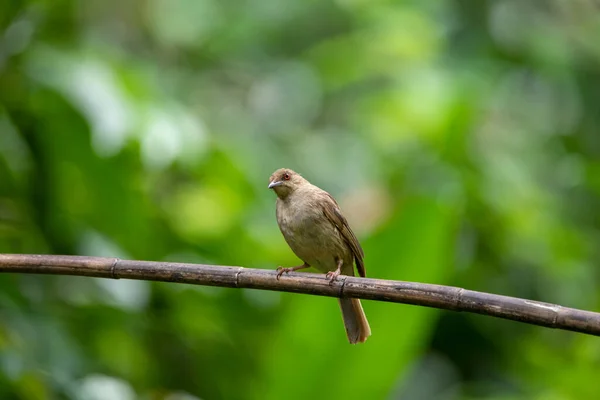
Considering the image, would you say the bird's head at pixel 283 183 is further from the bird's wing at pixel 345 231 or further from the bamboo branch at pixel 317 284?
the bamboo branch at pixel 317 284

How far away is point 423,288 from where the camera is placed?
2.44m

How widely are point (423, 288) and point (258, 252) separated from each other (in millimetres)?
2893

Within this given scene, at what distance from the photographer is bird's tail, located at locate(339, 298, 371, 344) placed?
12.6 ft

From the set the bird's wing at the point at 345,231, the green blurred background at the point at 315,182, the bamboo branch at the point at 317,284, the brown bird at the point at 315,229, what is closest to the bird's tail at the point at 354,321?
the brown bird at the point at 315,229

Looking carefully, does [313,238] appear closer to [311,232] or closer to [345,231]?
[311,232]

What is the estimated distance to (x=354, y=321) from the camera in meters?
3.91

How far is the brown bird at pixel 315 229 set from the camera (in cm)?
410

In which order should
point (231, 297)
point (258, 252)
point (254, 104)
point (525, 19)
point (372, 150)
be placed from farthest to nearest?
point (254, 104), point (525, 19), point (372, 150), point (258, 252), point (231, 297)

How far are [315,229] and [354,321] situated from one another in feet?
1.60

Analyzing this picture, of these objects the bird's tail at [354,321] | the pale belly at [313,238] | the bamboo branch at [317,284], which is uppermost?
the pale belly at [313,238]

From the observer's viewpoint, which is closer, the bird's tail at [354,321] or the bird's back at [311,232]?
the bird's tail at [354,321]

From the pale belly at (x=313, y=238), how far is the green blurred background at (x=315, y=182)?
0.17 metres

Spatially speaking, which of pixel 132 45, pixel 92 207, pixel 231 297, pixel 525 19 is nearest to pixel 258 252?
pixel 231 297

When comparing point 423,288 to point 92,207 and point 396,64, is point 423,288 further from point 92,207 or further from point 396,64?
point 396,64
